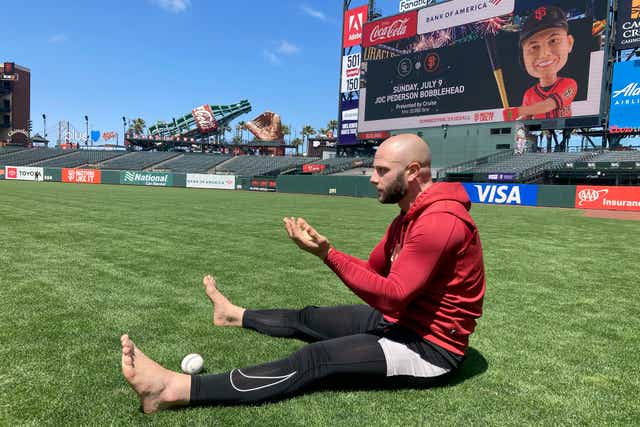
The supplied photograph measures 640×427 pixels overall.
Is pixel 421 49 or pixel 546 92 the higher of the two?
pixel 421 49

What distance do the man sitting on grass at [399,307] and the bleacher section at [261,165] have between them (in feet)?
169

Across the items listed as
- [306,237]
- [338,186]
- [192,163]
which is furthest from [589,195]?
[192,163]

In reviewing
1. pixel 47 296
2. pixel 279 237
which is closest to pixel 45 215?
pixel 279 237

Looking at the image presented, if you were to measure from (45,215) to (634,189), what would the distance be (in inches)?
1091

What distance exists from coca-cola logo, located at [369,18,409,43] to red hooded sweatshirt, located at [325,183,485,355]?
45525 mm

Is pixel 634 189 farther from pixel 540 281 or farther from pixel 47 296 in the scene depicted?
pixel 47 296

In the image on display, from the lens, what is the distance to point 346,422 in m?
2.44

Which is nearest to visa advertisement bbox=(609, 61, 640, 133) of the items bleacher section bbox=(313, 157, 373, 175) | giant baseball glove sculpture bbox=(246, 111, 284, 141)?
bleacher section bbox=(313, 157, 373, 175)

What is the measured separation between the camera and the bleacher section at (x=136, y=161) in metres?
60.8

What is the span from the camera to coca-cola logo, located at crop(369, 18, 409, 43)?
43781 mm

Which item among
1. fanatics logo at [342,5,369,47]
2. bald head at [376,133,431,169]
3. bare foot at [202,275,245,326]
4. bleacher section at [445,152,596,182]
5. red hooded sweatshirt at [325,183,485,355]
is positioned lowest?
bare foot at [202,275,245,326]

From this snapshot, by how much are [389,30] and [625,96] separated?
75.5ft

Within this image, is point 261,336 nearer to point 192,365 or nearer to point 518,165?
point 192,365

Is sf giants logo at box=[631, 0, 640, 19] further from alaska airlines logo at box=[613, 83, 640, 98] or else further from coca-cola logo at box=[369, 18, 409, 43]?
coca-cola logo at box=[369, 18, 409, 43]
